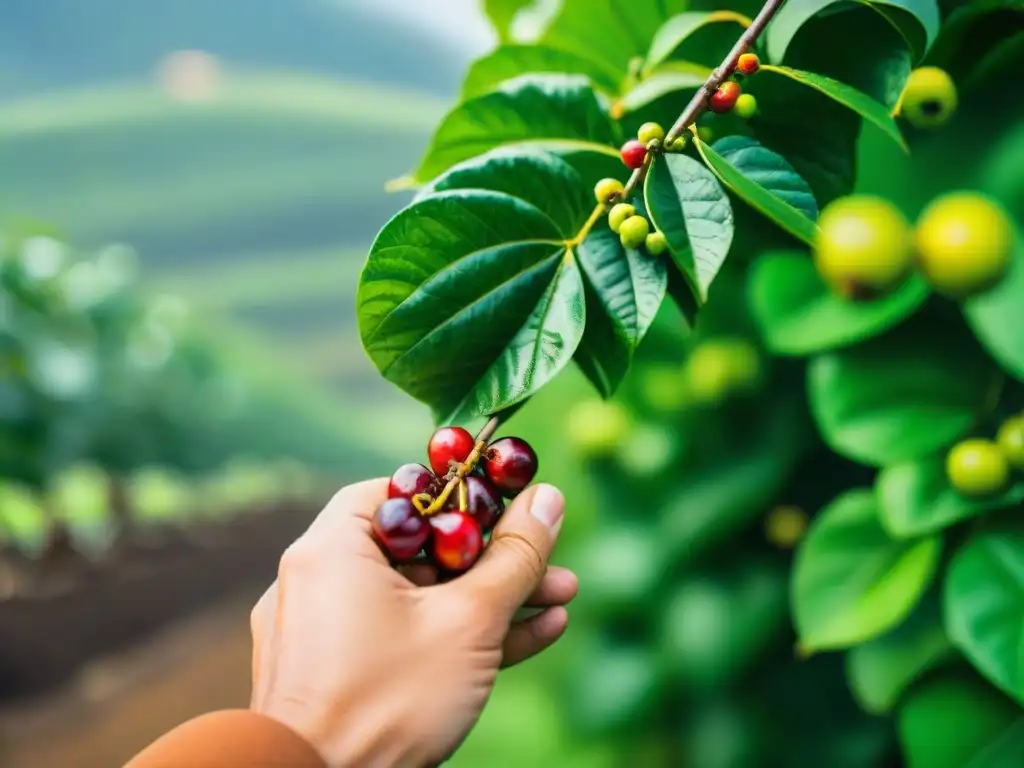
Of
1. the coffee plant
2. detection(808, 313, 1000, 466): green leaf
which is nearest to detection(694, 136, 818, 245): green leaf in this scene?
the coffee plant

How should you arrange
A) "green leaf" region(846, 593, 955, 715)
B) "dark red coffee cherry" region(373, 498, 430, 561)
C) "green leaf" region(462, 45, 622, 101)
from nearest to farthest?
"dark red coffee cherry" region(373, 498, 430, 561) → "green leaf" region(462, 45, 622, 101) → "green leaf" region(846, 593, 955, 715)

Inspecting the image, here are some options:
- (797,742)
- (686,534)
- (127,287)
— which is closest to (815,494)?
(686,534)

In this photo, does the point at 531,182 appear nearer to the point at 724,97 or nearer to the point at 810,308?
the point at 724,97

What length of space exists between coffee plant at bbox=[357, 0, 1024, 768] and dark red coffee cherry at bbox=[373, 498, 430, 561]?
0.02 metres

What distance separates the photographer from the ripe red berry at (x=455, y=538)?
0.34m

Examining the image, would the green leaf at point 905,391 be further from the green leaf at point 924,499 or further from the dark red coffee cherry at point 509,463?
the dark red coffee cherry at point 509,463

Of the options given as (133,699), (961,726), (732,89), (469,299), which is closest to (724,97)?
(732,89)

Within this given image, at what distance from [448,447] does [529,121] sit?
153mm

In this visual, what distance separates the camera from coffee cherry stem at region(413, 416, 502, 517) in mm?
346

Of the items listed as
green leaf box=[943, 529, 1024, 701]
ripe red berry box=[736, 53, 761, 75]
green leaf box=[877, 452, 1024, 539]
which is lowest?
green leaf box=[943, 529, 1024, 701]

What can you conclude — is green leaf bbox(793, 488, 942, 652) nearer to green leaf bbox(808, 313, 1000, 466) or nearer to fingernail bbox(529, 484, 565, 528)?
green leaf bbox(808, 313, 1000, 466)

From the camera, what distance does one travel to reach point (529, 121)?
41 cm

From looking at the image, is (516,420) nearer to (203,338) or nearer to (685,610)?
(685,610)

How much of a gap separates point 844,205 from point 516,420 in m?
0.64
